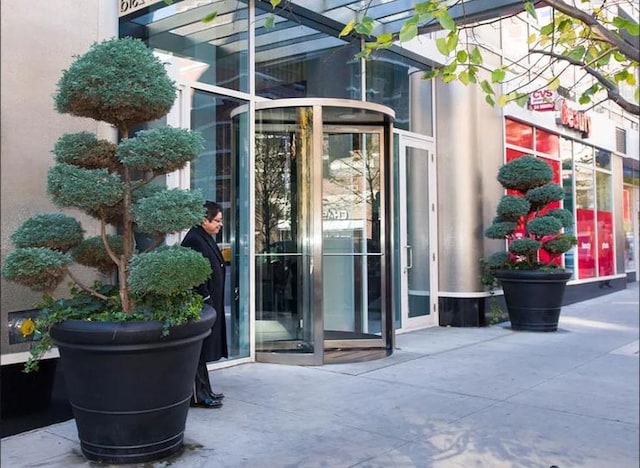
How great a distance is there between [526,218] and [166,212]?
7309 millimetres

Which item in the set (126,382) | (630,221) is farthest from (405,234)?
(630,221)

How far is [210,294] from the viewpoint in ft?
15.9

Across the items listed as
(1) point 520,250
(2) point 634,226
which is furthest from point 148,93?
(2) point 634,226

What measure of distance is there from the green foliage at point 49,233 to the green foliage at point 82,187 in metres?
0.16

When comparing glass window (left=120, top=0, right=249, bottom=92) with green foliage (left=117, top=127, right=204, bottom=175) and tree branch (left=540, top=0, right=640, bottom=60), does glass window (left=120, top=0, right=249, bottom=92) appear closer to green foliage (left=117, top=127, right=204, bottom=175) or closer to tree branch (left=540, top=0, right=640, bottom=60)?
green foliage (left=117, top=127, right=204, bottom=175)

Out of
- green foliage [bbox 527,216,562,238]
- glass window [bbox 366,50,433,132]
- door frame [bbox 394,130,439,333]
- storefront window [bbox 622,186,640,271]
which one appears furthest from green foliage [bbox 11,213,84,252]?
storefront window [bbox 622,186,640,271]

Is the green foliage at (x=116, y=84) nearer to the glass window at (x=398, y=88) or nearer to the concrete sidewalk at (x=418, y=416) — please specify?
the concrete sidewalk at (x=418, y=416)

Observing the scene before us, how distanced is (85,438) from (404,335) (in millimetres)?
5713

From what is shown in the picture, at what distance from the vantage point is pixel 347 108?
6.80 m

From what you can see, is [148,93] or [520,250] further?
[520,250]

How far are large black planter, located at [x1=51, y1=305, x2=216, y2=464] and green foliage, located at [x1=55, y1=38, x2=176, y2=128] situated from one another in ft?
4.45

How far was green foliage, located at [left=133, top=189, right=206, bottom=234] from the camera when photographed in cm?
358

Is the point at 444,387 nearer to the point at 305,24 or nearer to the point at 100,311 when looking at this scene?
the point at 100,311

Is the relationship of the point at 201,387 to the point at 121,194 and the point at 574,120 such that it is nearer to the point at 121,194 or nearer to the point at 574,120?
the point at 121,194
